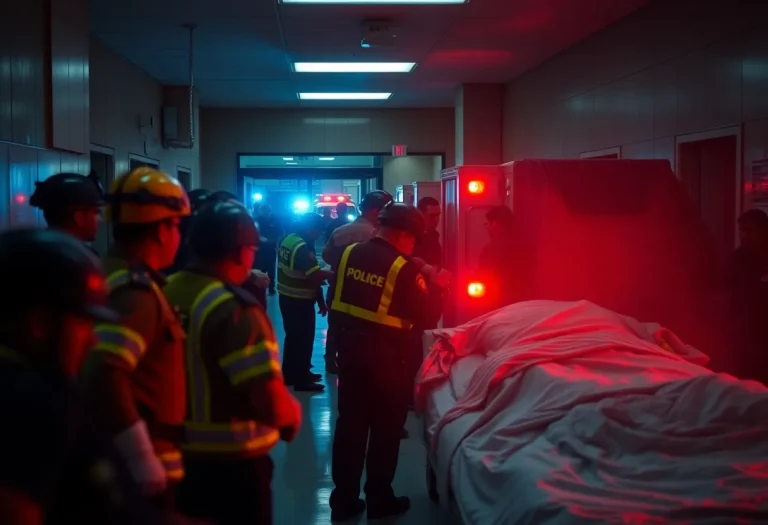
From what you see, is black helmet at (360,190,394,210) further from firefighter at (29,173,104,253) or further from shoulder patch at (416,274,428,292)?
firefighter at (29,173,104,253)

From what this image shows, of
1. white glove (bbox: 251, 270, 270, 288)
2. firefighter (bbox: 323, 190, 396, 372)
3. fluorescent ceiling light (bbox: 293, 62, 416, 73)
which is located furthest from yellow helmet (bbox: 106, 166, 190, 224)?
fluorescent ceiling light (bbox: 293, 62, 416, 73)

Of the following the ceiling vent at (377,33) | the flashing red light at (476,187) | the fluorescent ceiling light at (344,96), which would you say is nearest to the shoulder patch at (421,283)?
the flashing red light at (476,187)

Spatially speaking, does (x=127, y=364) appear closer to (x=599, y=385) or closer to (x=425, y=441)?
(x=599, y=385)

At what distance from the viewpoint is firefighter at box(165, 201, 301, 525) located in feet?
8.13

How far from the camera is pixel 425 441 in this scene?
4539mm

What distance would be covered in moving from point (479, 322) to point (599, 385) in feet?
5.32

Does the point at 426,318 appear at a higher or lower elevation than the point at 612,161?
lower

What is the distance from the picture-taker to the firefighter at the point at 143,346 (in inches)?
86.7

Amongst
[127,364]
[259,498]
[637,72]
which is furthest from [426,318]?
[637,72]

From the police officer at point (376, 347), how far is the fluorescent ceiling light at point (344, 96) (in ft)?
31.7

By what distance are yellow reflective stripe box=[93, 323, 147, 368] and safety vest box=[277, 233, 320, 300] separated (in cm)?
490

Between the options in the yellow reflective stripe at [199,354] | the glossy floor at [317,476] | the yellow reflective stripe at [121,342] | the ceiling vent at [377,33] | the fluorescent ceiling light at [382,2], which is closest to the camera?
Answer: the yellow reflective stripe at [121,342]

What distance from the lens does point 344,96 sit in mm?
14031

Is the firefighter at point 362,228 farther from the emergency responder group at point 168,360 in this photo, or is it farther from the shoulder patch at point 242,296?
the shoulder patch at point 242,296
